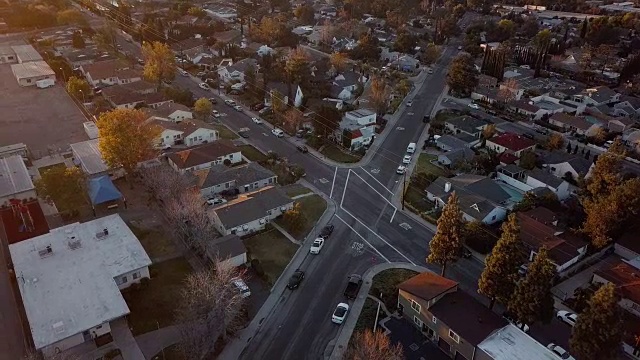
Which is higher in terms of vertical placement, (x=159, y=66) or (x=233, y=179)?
(x=159, y=66)

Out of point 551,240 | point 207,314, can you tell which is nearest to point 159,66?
point 207,314

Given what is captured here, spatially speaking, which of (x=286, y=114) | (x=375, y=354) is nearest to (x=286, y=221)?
(x=375, y=354)

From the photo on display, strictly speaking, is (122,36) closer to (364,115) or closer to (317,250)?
(364,115)

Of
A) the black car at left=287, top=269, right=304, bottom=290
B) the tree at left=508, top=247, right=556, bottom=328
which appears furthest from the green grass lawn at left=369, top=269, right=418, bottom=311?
the tree at left=508, top=247, right=556, bottom=328

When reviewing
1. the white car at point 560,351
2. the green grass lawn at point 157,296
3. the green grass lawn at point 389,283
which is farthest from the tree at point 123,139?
the white car at point 560,351

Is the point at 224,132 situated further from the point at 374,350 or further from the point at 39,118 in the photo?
the point at 374,350

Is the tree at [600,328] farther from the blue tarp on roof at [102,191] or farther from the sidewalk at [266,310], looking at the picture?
the blue tarp on roof at [102,191]
